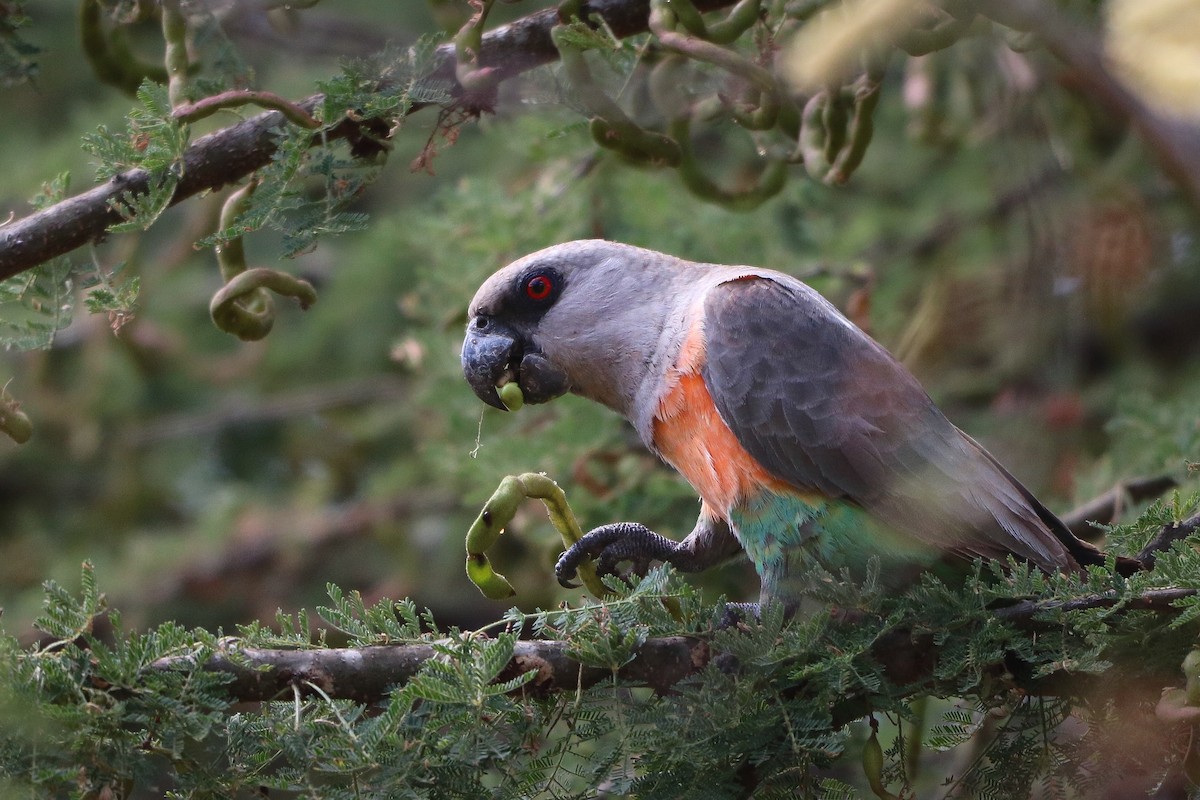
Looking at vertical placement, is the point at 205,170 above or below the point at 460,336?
above

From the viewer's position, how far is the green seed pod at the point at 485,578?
117 inches

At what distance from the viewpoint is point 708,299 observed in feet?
12.3

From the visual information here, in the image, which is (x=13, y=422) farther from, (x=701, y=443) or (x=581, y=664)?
(x=701, y=443)

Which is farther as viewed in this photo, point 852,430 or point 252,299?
point 852,430

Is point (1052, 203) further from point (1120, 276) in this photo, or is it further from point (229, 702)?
point (229, 702)

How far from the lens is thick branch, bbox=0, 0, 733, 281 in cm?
257

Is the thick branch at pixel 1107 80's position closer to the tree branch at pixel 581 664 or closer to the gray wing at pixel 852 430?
the tree branch at pixel 581 664

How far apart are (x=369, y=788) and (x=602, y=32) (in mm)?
2019

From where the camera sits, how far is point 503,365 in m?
3.87

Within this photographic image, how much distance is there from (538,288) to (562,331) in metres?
0.19

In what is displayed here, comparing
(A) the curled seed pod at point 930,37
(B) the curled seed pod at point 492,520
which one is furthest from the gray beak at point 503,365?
(A) the curled seed pod at point 930,37

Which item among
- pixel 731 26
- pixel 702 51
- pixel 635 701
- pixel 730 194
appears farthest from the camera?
pixel 730 194

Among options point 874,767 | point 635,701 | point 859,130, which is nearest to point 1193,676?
point 874,767

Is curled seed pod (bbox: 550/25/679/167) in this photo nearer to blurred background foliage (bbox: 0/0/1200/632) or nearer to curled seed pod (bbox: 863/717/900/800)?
blurred background foliage (bbox: 0/0/1200/632)
